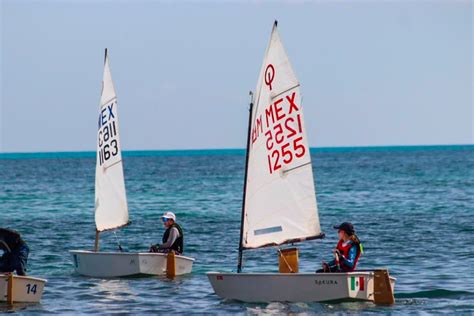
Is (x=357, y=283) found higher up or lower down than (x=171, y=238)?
lower down

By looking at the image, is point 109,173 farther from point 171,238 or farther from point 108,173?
point 171,238

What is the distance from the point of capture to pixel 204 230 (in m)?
50.7

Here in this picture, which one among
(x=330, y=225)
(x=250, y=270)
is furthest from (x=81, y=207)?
(x=250, y=270)

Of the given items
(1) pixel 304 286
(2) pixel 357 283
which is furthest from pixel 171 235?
(2) pixel 357 283

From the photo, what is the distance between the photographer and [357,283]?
2480 centimetres

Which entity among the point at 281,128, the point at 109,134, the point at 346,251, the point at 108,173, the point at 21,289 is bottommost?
the point at 21,289

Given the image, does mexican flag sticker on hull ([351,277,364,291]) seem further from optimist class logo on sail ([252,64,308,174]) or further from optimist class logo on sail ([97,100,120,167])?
optimist class logo on sail ([97,100,120,167])

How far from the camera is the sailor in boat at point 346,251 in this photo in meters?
25.1

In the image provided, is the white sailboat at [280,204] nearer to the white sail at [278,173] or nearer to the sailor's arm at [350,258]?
the white sail at [278,173]

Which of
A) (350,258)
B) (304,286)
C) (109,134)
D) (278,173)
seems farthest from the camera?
(109,134)

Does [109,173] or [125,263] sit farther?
[109,173]

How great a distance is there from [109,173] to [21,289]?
8643 millimetres

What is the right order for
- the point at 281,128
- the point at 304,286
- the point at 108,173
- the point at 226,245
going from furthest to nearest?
1. the point at 226,245
2. the point at 108,173
3. the point at 281,128
4. the point at 304,286

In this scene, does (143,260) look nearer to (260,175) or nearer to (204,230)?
(260,175)
